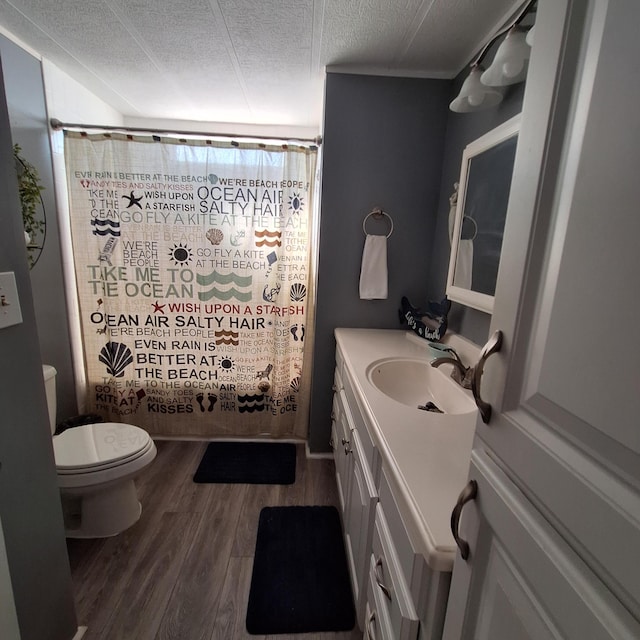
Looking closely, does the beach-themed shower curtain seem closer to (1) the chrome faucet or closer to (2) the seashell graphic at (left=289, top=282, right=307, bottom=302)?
(2) the seashell graphic at (left=289, top=282, right=307, bottom=302)

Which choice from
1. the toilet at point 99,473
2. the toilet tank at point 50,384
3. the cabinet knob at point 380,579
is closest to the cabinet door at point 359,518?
the cabinet knob at point 380,579

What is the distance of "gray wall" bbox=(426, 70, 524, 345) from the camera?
138cm

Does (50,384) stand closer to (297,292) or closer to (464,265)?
(297,292)

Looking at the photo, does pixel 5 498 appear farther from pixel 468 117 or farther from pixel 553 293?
pixel 468 117

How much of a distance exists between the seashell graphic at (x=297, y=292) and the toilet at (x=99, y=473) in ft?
3.74

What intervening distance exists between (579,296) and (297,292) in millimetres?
1890

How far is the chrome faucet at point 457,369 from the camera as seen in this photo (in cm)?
92

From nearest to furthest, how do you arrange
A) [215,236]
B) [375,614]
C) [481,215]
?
1. [375,614]
2. [481,215]
3. [215,236]

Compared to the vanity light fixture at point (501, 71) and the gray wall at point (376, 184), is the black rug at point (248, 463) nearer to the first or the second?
the gray wall at point (376, 184)

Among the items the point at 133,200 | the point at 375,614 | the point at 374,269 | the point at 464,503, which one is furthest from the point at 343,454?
the point at 133,200

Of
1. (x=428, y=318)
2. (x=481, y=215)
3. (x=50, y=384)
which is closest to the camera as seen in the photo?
(x=481, y=215)

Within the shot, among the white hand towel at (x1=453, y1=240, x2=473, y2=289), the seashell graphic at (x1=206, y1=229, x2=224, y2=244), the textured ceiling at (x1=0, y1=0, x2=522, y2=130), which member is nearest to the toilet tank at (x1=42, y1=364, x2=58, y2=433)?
the seashell graphic at (x1=206, y1=229, x2=224, y2=244)

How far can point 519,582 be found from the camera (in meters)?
0.41

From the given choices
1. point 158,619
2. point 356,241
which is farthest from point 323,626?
point 356,241
